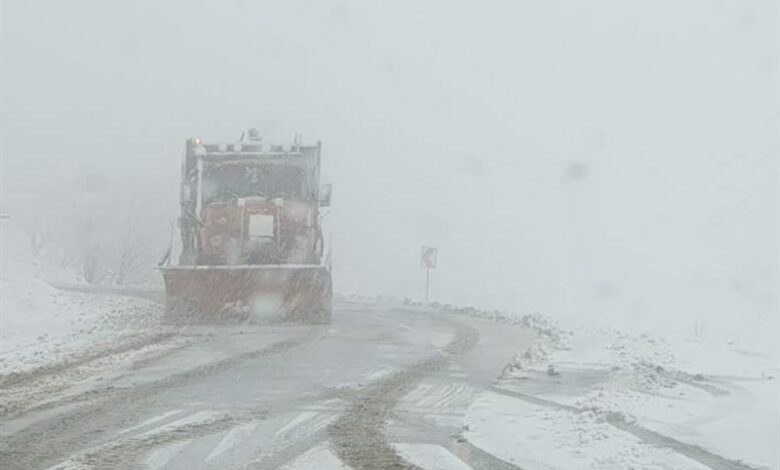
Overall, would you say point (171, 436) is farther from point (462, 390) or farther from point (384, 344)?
point (384, 344)

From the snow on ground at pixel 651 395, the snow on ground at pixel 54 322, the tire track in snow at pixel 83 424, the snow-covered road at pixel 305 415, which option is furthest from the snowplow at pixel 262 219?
the tire track in snow at pixel 83 424

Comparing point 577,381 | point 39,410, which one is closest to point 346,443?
point 39,410

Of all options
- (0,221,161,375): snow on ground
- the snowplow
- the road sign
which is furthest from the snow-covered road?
the road sign

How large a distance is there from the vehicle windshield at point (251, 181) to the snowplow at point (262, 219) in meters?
0.02

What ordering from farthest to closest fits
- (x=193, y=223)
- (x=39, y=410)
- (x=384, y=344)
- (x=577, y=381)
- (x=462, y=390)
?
1. (x=193, y=223)
2. (x=384, y=344)
3. (x=577, y=381)
4. (x=462, y=390)
5. (x=39, y=410)

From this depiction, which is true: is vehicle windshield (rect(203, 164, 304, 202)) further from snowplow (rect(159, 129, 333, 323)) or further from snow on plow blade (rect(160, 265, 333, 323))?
snow on plow blade (rect(160, 265, 333, 323))

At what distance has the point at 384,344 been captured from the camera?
638 inches

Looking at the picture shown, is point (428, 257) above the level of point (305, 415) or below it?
above

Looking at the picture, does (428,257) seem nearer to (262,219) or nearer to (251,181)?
(251,181)

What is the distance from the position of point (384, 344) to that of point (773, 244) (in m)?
42.1

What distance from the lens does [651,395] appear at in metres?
10.9

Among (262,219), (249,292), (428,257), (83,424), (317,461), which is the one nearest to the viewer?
(317,461)

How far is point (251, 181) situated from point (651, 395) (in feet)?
36.5

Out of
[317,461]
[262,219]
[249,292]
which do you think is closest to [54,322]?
[249,292]
